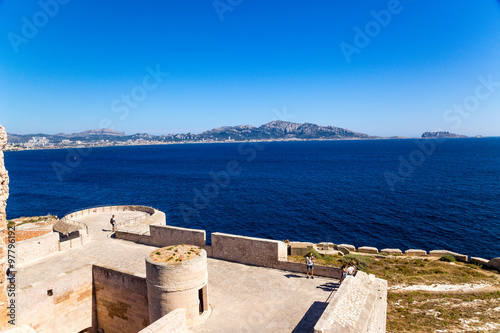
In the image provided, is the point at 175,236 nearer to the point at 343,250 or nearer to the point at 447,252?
the point at 343,250

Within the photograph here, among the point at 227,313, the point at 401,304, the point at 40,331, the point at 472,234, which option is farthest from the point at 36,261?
the point at 472,234

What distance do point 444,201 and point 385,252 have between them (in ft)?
120

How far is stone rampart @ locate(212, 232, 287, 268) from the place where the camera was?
53.5 feet

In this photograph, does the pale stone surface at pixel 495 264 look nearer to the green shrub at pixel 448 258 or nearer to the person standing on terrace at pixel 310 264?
the green shrub at pixel 448 258

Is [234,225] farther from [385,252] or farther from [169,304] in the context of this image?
[169,304]

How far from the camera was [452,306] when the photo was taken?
678 inches

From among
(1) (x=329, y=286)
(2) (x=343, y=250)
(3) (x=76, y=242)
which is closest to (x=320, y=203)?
(2) (x=343, y=250)

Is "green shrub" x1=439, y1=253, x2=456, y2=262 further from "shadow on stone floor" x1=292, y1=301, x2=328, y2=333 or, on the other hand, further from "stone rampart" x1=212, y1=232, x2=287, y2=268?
"shadow on stone floor" x1=292, y1=301, x2=328, y2=333

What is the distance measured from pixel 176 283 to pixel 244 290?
4082 millimetres

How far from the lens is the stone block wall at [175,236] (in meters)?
18.0

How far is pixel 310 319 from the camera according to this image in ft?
39.0

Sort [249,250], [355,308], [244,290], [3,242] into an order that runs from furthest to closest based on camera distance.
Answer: [249,250], [244,290], [355,308], [3,242]

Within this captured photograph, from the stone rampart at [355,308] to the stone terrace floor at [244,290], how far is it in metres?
1.98

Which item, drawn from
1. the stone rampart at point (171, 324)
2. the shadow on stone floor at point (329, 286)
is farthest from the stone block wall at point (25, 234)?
the shadow on stone floor at point (329, 286)
